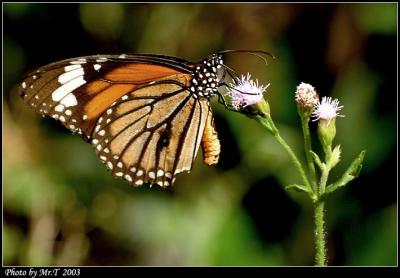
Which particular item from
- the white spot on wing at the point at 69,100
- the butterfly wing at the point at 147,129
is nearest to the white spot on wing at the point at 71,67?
the white spot on wing at the point at 69,100

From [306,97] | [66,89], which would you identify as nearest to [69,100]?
[66,89]

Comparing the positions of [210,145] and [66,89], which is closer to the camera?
[210,145]

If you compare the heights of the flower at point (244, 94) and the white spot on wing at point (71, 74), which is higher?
the white spot on wing at point (71, 74)

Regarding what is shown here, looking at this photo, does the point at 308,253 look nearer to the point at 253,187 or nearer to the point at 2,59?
the point at 253,187

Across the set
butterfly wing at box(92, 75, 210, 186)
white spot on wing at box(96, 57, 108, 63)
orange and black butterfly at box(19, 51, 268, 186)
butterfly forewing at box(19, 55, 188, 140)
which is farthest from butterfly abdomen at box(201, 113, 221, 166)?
white spot on wing at box(96, 57, 108, 63)

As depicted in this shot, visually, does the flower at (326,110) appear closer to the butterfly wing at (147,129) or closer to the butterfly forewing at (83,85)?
the butterfly wing at (147,129)

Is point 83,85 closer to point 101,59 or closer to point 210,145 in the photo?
point 101,59
